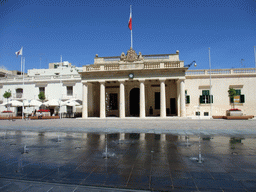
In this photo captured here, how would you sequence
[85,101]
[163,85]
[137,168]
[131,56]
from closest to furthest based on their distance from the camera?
[137,168], [163,85], [85,101], [131,56]

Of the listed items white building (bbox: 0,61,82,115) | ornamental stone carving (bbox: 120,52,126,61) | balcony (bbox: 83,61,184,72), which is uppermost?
ornamental stone carving (bbox: 120,52,126,61)

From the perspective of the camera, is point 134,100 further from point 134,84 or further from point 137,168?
point 137,168

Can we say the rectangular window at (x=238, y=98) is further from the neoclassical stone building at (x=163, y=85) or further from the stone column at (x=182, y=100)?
the stone column at (x=182, y=100)

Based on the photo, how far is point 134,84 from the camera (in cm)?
2978

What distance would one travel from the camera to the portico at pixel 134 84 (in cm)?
2434

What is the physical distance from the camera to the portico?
24.3m

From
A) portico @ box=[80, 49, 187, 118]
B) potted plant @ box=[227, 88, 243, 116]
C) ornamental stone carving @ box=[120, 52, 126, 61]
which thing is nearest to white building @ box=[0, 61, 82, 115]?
portico @ box=[80, 49, 187, 118]

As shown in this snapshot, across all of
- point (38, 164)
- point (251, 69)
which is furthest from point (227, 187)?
point (251, 69)

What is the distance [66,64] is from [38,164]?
46460mm

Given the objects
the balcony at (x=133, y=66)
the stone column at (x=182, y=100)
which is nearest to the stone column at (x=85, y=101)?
the balcony at (x=133, y=66)

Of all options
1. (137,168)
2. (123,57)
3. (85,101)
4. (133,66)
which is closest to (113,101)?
(85,101)

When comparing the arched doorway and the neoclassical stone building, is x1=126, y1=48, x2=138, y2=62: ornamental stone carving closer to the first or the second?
the neoclassical stone building

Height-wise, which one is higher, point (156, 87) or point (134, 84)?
point (134, 84)

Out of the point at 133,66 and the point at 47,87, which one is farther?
the point at 47,87
